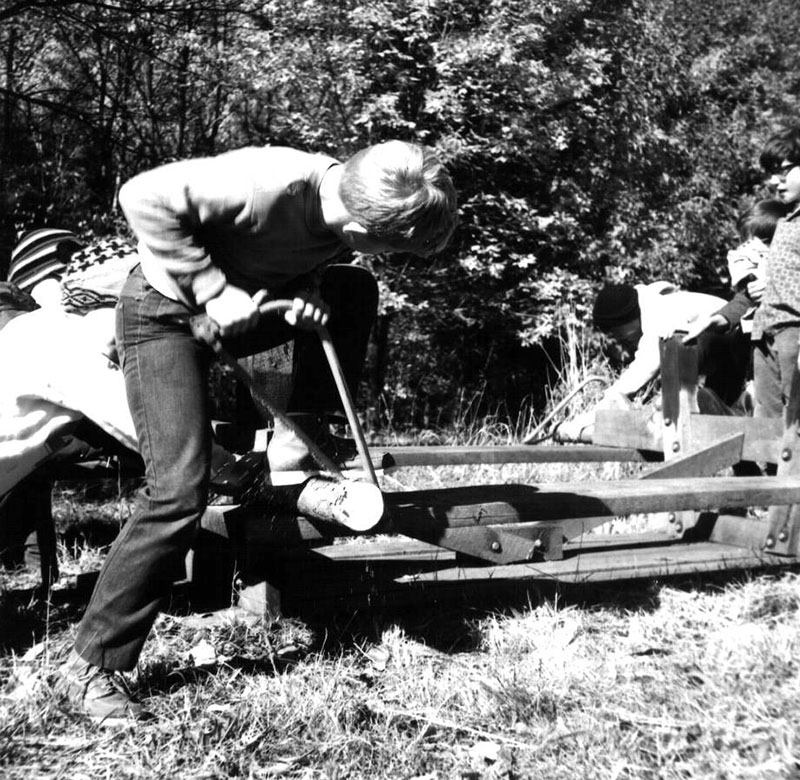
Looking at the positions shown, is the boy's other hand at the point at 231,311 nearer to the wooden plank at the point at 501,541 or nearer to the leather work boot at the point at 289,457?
the leather work boot at the point at 289,457

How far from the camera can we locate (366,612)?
3824 mm

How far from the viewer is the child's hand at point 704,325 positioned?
5.15 m

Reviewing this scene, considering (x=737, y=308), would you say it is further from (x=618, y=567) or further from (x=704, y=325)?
(x=618, y=567)

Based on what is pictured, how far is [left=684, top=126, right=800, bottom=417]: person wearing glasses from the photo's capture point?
504 centimetres

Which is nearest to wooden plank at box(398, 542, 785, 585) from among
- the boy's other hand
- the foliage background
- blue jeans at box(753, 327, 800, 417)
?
blue jeans at box(753, 327, 800, 417)

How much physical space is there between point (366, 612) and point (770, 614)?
1.57m

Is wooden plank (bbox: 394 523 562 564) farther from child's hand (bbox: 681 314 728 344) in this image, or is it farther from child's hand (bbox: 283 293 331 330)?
child's hand (bbox: 681 314 728 344)

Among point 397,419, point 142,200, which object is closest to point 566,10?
point 397,419

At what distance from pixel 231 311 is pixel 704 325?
3.28 metres

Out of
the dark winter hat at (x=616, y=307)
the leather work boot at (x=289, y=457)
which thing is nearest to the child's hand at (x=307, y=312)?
the leather work boot at (x=289, y=457)

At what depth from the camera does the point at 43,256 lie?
4.48 meters

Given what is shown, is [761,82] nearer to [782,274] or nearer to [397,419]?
[397,419]

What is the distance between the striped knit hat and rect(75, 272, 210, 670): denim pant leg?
1.81m

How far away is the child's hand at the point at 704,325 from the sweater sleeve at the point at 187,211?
121 inches
